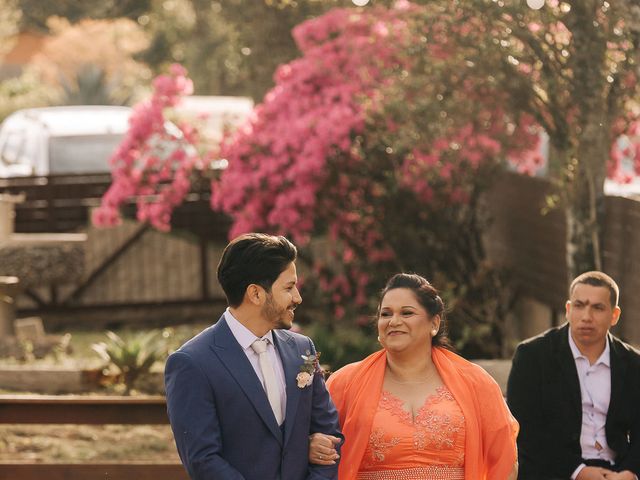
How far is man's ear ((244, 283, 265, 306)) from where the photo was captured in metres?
4.44

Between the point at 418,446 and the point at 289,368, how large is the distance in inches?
31.4

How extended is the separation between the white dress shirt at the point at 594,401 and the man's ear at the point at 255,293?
2.02m

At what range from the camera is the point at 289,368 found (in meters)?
4.52

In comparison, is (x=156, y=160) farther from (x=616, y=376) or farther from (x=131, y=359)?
(x=616, y=376)

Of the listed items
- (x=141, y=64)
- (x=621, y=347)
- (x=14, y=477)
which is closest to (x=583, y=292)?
(x=621, y=347)

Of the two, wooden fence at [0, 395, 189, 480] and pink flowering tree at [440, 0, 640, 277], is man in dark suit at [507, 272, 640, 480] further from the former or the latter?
pink flowering tree at [440, 0, 640, 277]

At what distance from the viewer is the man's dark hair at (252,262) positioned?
4410 mm

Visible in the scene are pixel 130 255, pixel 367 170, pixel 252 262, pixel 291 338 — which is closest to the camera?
pixel 252 262

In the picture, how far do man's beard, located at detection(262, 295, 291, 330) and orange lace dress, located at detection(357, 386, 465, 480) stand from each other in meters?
0.82

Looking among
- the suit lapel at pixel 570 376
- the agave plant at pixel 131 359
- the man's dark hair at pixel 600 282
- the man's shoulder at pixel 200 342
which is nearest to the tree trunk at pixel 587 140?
the man's dark hair at pixel 600 282

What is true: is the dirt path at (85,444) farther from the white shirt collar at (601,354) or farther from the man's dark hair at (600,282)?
the man's dark hair at (600,282)

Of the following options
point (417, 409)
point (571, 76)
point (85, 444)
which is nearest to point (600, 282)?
point (417, 409)

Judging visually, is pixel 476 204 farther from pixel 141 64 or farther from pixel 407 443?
pixel 141 64

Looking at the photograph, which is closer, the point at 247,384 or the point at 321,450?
the point at 247,384
